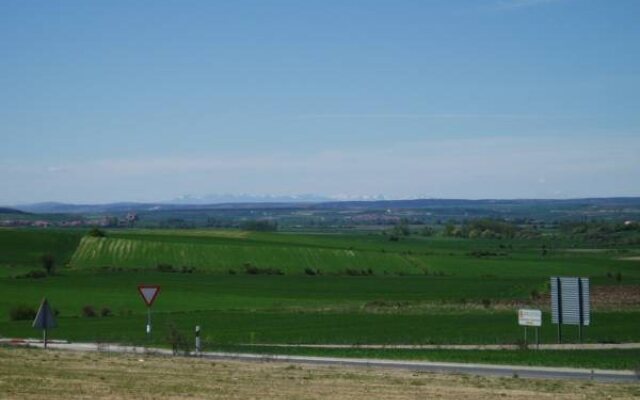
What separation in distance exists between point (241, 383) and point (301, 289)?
6004cm

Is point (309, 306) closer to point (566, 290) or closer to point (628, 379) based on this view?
point (566, 290)

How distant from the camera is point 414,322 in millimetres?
51594

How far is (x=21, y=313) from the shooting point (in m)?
57.0

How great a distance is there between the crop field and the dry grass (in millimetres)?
12365

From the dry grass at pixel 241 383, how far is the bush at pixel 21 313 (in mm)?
31208

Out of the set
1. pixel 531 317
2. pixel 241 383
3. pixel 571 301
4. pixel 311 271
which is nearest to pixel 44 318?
pixel 241 383

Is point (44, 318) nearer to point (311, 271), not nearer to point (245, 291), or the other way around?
point (245, 291)

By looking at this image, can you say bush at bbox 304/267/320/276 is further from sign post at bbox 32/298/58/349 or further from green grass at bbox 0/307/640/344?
sign post at bbox 32/298/58/349

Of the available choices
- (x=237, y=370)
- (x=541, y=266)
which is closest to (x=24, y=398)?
(x=237, y=370)

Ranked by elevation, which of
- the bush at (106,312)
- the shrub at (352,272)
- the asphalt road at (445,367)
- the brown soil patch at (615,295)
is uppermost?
the asphalt road at (445,367)

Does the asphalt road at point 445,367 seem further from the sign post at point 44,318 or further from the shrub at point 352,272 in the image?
the shrub at point 352,272

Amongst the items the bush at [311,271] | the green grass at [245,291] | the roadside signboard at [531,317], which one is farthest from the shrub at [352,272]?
the roadside signboard at [531,317]

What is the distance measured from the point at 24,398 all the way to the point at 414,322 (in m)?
36.3

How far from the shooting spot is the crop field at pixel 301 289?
46.4 meters
